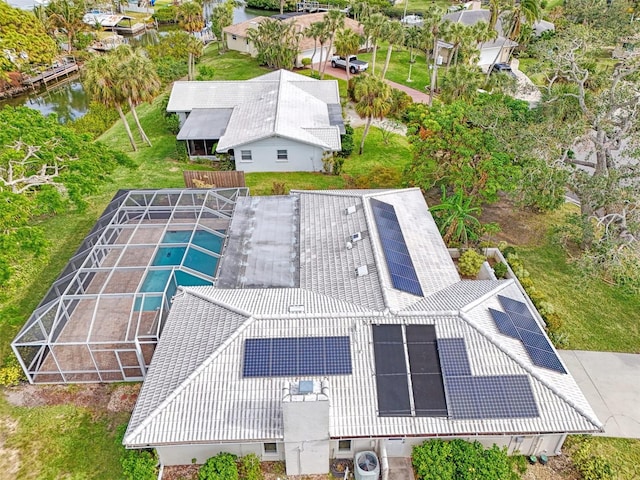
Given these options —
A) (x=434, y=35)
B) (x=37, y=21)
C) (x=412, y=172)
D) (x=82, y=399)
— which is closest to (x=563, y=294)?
(x=412, y=172)

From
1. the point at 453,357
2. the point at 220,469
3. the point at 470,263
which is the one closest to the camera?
the point at 220,469

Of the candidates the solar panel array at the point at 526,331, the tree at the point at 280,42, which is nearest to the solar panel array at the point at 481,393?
the solar panel array at the point at 526,331

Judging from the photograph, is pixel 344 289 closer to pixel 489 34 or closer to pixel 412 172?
pixel 412 172

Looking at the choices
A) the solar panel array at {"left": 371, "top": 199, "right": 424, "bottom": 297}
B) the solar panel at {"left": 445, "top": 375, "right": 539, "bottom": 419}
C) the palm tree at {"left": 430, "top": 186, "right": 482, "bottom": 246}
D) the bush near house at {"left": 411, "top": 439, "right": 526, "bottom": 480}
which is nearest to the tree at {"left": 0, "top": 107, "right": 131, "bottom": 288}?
the solar panel array at {"left": 371, "top": 199, "right": 424, "bottom": 297}

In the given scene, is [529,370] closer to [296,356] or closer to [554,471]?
[554,471]

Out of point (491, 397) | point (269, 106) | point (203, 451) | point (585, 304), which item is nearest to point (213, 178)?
point (269, 106)

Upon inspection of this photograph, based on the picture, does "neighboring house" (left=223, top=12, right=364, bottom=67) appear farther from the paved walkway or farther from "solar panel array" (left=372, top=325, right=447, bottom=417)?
"solar panel array" (left=372, top=325, right=447, bottom=417)
